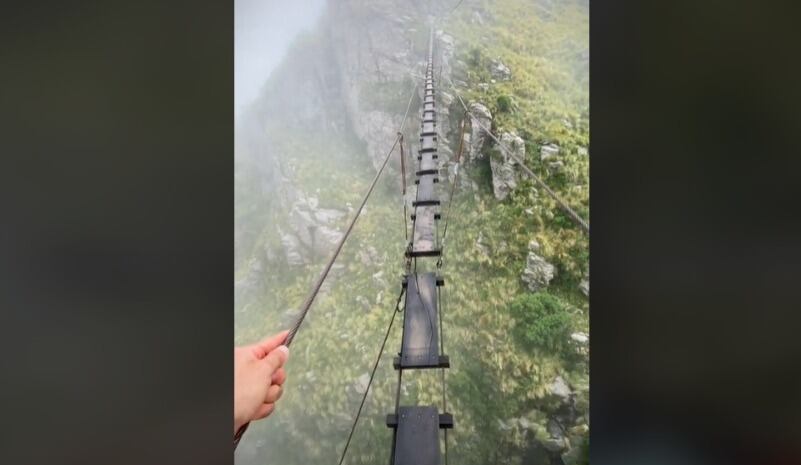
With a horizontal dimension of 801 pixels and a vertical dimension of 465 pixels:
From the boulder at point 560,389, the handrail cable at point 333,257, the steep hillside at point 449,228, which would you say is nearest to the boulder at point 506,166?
the steep hillside at point 449,228

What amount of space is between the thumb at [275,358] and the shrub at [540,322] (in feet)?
2.44

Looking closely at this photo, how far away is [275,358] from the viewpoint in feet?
5.70

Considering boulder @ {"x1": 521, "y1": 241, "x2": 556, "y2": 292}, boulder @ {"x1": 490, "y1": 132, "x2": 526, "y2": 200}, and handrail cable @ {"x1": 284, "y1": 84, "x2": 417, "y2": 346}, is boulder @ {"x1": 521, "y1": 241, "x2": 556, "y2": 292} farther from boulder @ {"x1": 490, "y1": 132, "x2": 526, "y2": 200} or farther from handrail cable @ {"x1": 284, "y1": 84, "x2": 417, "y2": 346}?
handrail cable @ {"x1": 284, "y1": 84, "x2": 417, "y2": 346}

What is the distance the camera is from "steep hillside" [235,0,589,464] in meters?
1.74

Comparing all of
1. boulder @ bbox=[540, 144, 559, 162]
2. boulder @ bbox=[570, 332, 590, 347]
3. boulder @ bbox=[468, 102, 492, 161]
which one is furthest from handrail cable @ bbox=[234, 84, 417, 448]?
boulder @ bbox=[570, 332, 590, 347]

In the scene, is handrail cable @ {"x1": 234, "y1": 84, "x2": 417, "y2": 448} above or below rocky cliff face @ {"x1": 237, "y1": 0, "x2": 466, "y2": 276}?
below

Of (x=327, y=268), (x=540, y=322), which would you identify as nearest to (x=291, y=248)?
(x=327, y=268)

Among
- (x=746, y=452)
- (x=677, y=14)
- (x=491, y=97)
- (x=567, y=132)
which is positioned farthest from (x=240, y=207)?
(x=746, y=452)

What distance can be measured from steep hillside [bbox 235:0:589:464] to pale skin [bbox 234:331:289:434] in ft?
0.11

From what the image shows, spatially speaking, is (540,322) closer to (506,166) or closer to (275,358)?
(506,166)

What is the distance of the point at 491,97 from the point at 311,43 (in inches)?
24.3
